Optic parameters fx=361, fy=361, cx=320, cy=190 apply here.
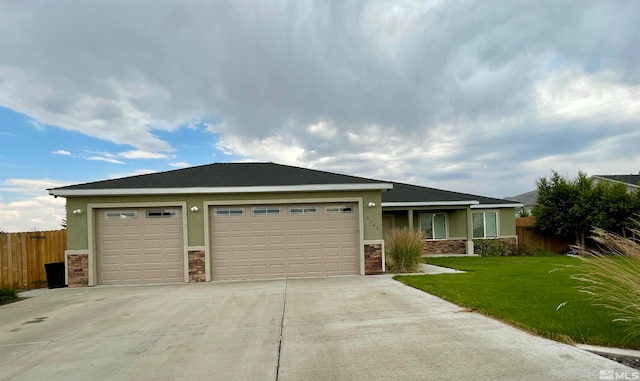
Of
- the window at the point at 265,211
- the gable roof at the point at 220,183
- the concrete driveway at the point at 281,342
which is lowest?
the concrete driveway at the point at 281,342

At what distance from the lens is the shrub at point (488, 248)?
63.6 feet

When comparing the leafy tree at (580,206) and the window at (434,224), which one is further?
the window at (434,224)

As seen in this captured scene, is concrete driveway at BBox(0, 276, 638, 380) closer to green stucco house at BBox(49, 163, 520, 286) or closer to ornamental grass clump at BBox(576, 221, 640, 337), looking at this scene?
ornamental grass clump at BBox(576, 221, 640, 337)

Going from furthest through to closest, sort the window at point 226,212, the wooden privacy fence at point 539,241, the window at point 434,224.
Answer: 1. the wooden privacy fence at point 539,241
2. the window at point 434,224
3. the window at point 226,212

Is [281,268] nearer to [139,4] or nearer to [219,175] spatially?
[219,175]

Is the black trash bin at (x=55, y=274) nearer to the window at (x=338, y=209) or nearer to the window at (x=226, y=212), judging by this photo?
the window at (x=226, y=212)

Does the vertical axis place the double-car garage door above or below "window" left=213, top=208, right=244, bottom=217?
below

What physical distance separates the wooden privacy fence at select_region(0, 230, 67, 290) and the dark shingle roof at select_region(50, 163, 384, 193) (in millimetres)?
2172

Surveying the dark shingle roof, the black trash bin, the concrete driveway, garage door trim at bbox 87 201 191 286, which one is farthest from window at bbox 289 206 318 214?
the black trash bin

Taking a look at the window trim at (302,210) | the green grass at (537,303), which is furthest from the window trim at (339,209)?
the green grass at (537,303)

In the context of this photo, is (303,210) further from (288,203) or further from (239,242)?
(239,242)

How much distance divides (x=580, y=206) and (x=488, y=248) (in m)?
5.73

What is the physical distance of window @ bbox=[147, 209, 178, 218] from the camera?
11.5 meters

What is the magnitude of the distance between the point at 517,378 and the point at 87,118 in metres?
16.0
